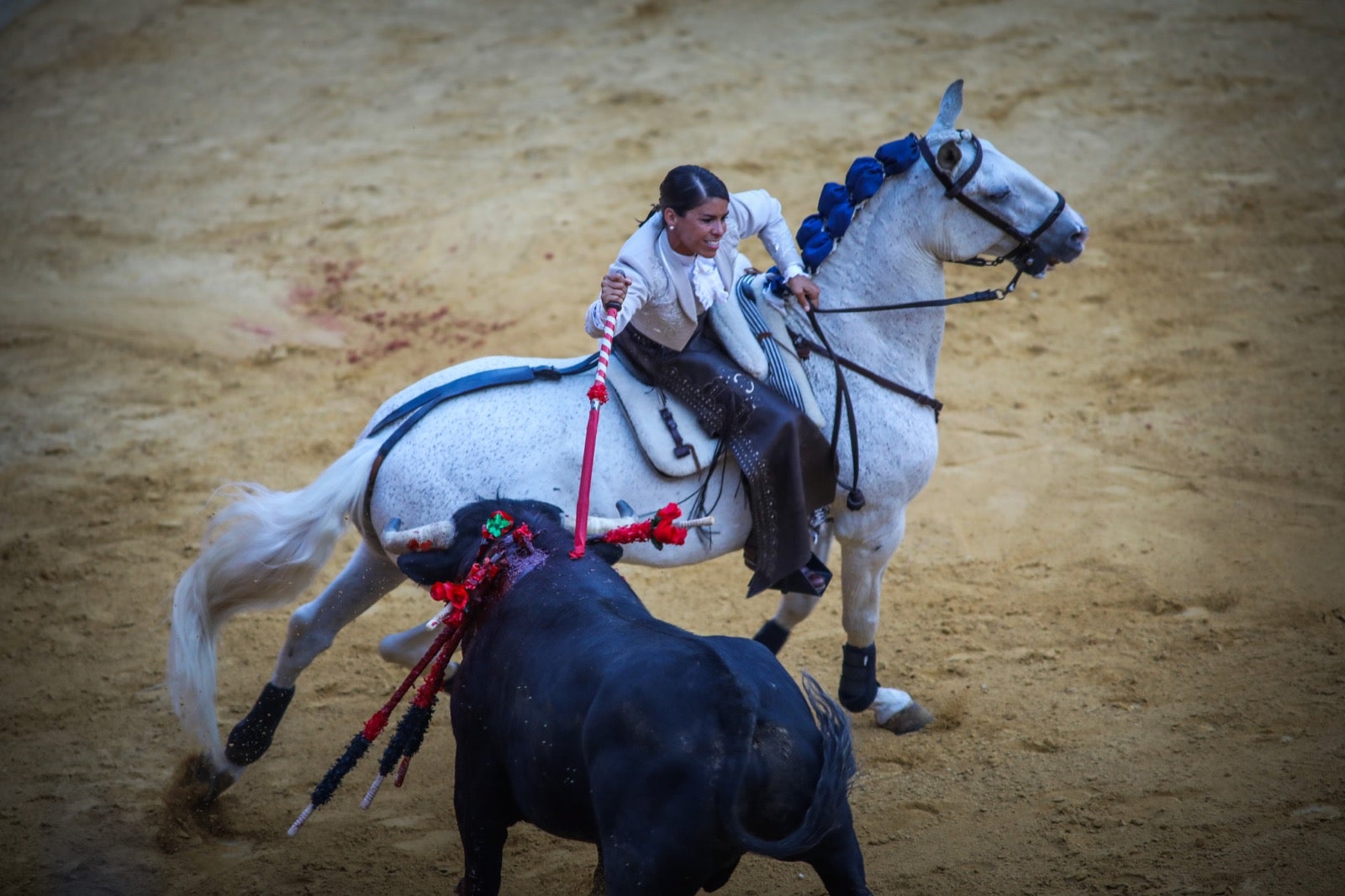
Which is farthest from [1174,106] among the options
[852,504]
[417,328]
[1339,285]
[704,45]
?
[852,504]

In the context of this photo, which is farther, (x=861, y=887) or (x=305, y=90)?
(x=305, y=90)

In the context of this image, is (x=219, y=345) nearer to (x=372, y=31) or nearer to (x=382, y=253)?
(x=382, y=253)

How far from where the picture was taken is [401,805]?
15.1 ft

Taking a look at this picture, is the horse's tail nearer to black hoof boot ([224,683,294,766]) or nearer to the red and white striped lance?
black hoof boot ([224,683,294,766])

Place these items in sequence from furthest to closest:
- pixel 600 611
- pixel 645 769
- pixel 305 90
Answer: pixel 305 90 < pixel 600 611 < pixel 645 769

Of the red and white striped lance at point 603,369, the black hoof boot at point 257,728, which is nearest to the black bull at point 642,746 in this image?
the red and white striped lance at point 603,369

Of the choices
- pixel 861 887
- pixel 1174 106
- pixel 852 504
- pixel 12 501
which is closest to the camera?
pixel 861 887

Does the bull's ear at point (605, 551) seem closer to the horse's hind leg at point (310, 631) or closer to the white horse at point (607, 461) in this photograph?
the white horse at point (607, 461)

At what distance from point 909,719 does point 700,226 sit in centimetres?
228

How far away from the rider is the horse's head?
1.99 ft

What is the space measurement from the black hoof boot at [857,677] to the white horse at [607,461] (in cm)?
12

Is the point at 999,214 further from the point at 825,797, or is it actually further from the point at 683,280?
the point at 825,797

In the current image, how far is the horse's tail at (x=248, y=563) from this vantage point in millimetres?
3980

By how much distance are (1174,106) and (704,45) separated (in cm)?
428
